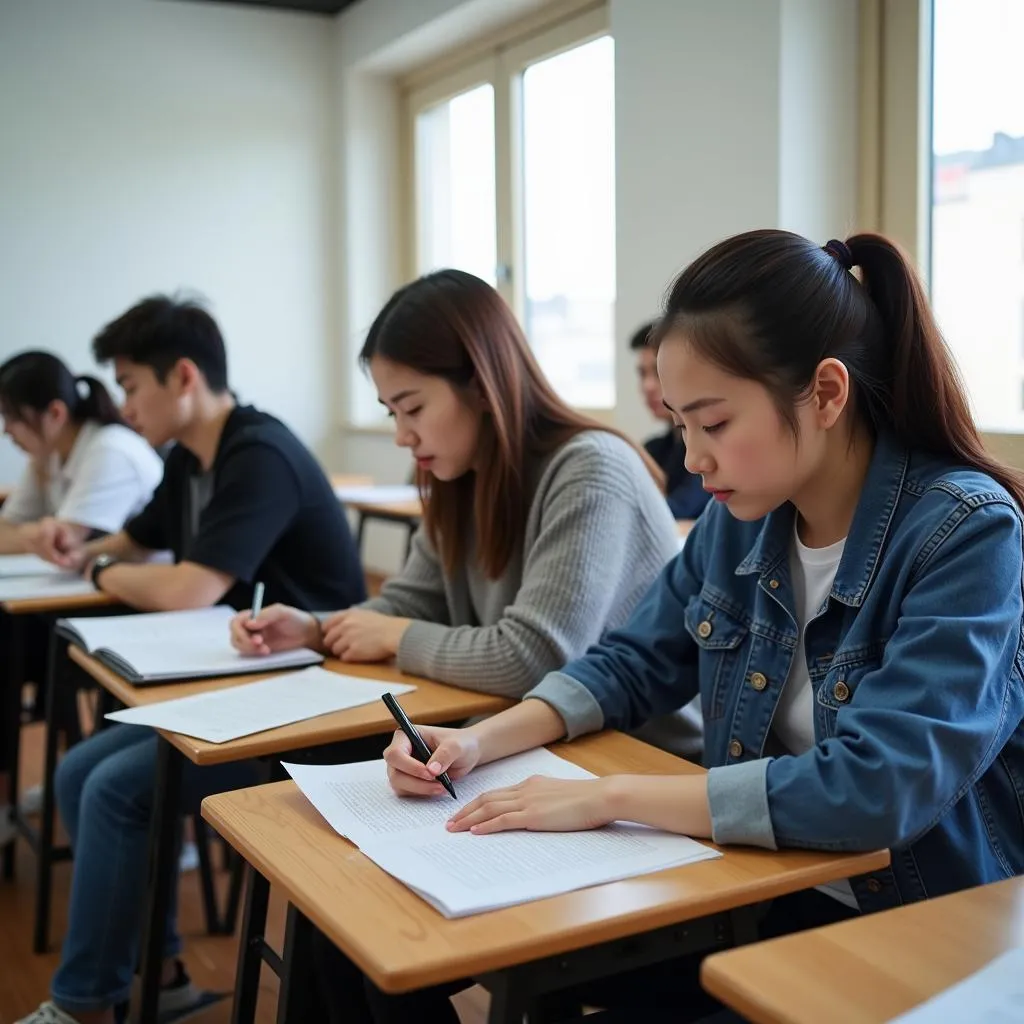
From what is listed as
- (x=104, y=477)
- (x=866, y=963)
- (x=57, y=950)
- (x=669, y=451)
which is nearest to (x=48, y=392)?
(x=104, y=477)

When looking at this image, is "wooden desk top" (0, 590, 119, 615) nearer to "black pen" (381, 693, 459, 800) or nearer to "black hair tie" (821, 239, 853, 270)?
"black pen" (381, 693, 459, 800)

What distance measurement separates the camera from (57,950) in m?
2.40

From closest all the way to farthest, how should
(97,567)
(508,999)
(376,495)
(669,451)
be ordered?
1. (508,999)
2. (97,567)
3. (669,451)
4. (376,495)

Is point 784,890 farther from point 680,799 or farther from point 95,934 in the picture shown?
point 95,934

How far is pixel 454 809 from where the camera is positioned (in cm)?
117

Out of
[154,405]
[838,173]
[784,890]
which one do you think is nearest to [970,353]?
[838,173]

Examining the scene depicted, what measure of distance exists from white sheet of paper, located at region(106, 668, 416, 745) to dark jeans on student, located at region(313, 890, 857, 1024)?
1.07ft

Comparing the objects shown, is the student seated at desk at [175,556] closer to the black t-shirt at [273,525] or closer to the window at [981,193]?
the black t-shirt at [273,525]

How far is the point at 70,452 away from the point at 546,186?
287 centimetres

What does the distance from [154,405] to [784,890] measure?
5.89 feet

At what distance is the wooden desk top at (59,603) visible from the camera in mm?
2402

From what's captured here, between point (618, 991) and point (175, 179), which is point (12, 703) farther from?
point (175, 179)

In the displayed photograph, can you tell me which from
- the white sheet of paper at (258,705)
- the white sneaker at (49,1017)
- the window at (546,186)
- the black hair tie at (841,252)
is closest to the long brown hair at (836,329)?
the black hair tie at (841,252)

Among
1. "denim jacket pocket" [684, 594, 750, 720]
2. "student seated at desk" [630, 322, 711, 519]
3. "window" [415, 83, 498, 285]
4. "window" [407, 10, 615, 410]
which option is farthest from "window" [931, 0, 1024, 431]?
"window" [415, 83, 498, 285]
